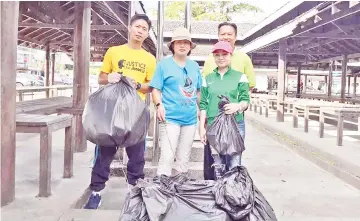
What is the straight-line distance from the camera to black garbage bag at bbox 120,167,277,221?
246 centimetres

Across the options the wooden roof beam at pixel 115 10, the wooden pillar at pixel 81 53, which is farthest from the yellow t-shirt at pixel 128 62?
the wooden roof beam at pixel 115 10

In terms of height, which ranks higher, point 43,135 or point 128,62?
point 128,62

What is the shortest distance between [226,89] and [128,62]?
0.84m

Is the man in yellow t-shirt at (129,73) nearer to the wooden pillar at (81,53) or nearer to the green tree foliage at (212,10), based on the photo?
the wooden pillar at (81,53)

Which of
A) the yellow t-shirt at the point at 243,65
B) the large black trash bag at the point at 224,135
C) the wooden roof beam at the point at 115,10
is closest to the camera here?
the large black trash bag at the point at 224,135

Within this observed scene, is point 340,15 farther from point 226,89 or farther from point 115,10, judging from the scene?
point 226,89

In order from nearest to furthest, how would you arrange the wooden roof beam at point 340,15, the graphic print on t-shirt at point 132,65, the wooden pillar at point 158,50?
the graphic print on t-shirt at point 132,65 < the wooden pillar at point 158,50 < the wooden roof beam at point 340,15

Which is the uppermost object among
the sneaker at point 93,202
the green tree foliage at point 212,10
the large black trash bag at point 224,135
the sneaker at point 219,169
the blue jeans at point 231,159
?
the green tree foliage at point 212,10

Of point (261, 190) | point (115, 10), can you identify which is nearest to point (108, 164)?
point (261, 190)

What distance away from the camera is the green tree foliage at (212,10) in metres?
41.0

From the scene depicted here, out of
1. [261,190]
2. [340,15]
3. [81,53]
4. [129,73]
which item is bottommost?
[261,190]

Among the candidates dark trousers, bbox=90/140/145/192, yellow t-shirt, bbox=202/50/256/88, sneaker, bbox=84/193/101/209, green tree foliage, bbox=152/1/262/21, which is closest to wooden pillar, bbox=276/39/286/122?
yellow t-shirt, bbox=202/50/256/88

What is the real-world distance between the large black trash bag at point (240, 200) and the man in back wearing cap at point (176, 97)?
35.2 inches

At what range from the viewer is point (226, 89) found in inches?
133
